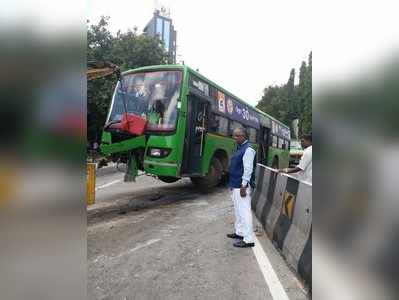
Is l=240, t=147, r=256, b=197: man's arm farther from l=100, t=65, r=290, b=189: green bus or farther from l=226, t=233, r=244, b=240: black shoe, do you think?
l=100, t=65, r=290, b=189: green bus

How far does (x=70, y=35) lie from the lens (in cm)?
138

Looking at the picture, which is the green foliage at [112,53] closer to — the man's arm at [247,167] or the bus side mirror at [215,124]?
the bus side mirror at [215,124]

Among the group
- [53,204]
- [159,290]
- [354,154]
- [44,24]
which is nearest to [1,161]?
[53,204]

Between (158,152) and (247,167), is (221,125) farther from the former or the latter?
(247,167)

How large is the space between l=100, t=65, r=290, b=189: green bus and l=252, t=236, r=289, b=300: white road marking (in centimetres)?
363

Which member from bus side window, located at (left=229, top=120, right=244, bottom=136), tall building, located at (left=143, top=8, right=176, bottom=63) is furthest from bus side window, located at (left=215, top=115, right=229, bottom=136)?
tall building, located at (left=143, top=8, right=176, bottom=63)

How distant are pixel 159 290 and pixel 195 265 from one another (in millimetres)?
972

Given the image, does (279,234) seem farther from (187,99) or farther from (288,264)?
(187,99)

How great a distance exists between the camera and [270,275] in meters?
4.77

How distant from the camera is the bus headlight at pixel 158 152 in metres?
8.92

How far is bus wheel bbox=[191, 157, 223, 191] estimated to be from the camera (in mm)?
11633

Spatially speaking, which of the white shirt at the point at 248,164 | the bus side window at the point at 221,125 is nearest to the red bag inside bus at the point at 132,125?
the bus side window at the point at 221,125

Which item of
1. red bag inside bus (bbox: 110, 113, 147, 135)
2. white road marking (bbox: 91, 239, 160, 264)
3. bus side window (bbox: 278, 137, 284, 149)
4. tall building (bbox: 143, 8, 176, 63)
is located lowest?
white road marking (bbox: 91, 239, 160, 264)

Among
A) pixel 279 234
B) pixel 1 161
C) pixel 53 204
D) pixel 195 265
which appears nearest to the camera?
pixel 1 161
